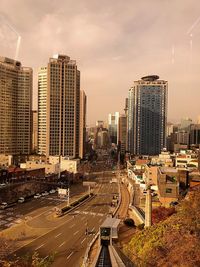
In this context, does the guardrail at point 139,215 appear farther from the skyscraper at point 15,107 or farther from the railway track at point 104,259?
the skyscraper at point 15,107

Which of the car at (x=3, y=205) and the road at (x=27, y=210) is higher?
the car at (x=3, y=205)

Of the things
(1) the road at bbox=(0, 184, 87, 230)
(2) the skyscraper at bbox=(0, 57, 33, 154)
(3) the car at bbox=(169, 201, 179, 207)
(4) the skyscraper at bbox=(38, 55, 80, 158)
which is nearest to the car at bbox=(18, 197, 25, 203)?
(1) the road at bbox=(0, 184, 87, 230)

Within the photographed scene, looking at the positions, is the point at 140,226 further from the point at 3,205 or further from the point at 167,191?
the point at 3,205

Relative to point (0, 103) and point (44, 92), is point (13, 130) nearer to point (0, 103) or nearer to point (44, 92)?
point (0, 103)

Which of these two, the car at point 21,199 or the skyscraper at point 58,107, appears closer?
the car at point 21,199

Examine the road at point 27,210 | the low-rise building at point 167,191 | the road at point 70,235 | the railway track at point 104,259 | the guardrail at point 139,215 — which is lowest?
the road at point 70,235

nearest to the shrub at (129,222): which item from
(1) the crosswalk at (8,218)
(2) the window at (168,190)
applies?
(2) the window at (168,190)

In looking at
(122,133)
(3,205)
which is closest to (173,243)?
(3,205)
